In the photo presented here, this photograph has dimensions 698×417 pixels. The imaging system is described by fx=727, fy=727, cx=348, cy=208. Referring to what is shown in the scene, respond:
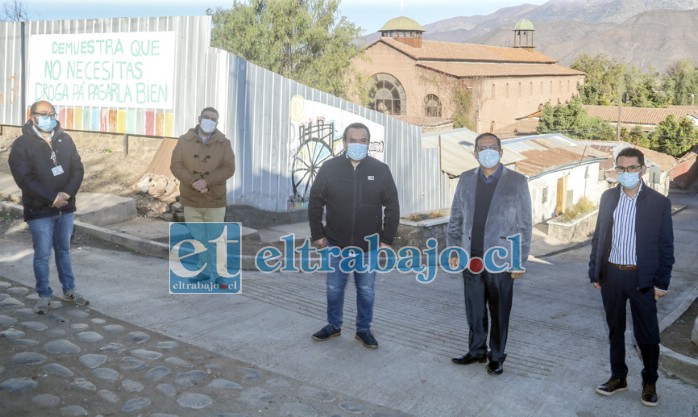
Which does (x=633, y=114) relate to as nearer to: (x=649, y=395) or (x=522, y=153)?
(x=522, y=153)

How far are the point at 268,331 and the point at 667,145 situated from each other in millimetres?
59375

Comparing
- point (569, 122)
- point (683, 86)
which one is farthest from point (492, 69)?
point (683, 86)

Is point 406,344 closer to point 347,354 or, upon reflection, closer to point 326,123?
point 347,354

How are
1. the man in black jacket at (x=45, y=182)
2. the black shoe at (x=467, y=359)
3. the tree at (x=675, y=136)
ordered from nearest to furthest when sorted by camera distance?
the black shoe at (x=467, y=359) < the man in black jacket at (x=45, y=182) < the tree at (x=675, y=136)

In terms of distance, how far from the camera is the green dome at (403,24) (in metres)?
69.6

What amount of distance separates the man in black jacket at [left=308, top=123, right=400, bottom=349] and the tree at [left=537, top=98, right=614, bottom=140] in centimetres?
5371

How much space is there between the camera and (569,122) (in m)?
57.6

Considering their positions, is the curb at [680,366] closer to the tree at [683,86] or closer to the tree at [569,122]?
the tree at [569,122]

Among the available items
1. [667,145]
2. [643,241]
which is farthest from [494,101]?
[643,241]

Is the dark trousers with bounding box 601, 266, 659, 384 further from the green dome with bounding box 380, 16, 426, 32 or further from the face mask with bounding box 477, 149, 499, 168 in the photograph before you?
the green dome with bounding box 380, 16, 426, 32

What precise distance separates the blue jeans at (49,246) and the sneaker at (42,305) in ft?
0.12

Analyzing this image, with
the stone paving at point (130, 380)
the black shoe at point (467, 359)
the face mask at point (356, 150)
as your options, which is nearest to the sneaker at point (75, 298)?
the stone paving at point (130, 380)

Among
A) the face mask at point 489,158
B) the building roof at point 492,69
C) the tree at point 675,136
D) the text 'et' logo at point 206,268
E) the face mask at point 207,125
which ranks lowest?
the text 'et' logo at point 206,268

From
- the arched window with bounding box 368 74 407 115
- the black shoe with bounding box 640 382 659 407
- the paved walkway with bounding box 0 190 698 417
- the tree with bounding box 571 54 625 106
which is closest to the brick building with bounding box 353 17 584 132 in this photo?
the arched window with bounding box 368 74 407 115
